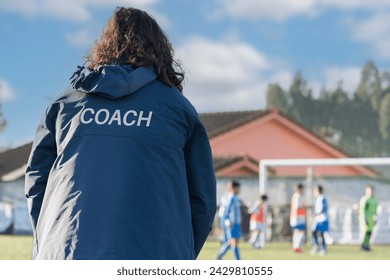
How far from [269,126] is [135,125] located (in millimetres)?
38119

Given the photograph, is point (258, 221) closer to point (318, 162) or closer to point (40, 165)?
point (318, 162)

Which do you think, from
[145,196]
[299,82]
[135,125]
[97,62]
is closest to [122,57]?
[97,62]

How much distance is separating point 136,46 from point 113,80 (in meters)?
0.22

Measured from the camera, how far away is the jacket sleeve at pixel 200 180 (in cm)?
330

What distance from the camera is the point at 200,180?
330 centimetres

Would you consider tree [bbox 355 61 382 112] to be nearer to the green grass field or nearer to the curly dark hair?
the green grass field

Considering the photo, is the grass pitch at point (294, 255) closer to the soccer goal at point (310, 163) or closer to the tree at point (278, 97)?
the soccer goal at point (310, 163)

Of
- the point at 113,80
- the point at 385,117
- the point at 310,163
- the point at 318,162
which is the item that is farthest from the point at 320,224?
the point at 385,117

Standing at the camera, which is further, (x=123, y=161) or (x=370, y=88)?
(x=370, y=88)

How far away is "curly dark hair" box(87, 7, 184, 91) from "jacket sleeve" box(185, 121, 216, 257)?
0.24 meters

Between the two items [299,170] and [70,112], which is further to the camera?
[299,170]
